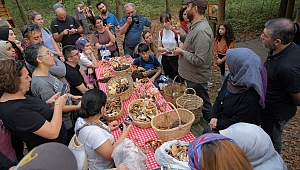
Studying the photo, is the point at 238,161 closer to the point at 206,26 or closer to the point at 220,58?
the point at 206,26

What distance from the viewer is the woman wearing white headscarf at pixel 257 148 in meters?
1.58

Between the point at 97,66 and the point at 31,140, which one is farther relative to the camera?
the point at 97,66

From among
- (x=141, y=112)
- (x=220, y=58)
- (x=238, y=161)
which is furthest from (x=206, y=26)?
(x=238, y=161)

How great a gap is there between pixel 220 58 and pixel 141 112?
2879 mm

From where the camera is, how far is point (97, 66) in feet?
15.2

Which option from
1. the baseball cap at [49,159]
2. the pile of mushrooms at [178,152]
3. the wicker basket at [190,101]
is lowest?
the wicker basket at [190,101]

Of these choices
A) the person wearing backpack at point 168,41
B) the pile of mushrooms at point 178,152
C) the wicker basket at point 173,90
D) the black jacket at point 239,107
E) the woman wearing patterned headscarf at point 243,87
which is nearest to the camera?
the pile of mushrooms at point 178,152

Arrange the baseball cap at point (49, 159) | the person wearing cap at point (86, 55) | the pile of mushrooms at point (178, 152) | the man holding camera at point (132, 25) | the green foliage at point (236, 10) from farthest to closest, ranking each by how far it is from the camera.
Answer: the green foliage at point (236, 10) → the man holding camera at point (132, 25) → the person wearing cap at point (86, 55) → the pile of mushrooms at point (178, 152) → the baseball cap at point (49, 159)

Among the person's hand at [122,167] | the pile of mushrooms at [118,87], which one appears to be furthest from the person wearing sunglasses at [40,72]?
the person's hand at [122,167]

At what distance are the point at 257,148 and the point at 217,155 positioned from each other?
1.57 ft

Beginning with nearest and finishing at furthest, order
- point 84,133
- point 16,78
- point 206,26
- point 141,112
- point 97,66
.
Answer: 1. point 16,78
2. point 84,133
3. point 141,112
4. point 206,26
5. point 97,66

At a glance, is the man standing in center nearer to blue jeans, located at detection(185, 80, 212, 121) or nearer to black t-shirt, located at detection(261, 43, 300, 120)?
blue jeans, located at detection(185, 80, 212, 121)

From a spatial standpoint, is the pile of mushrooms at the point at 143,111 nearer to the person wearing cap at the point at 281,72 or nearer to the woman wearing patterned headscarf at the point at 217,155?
the woman wearing patterned headscarf at the point at 217,155

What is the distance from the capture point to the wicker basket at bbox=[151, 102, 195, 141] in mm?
2313
